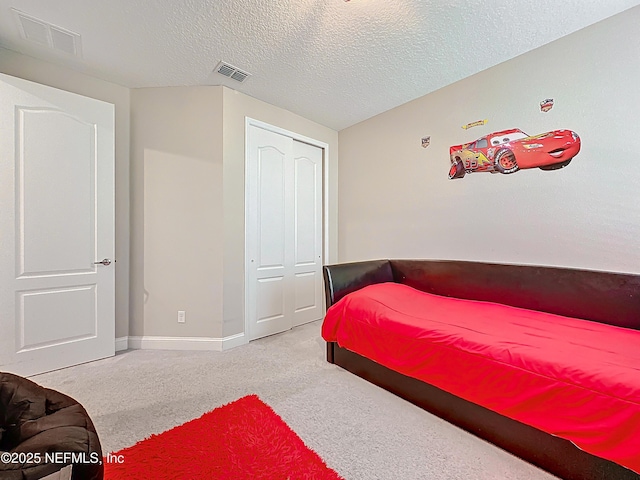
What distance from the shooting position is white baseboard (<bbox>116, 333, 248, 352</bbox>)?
8.98 ft

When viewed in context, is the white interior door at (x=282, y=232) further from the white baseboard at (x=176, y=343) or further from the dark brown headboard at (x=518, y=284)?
the dark brown headboard at (x=518, y=284)

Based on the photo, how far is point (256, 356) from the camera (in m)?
2.59

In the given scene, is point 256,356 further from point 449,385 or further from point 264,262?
point 449,385

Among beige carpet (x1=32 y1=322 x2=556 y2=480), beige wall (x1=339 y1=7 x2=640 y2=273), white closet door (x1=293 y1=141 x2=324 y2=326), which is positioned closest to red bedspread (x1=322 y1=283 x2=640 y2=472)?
beige carpet (x1=32 y1=322 x2=556 y2=480)

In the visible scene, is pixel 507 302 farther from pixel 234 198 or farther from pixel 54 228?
pixel 54 228

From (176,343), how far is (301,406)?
5.22ft

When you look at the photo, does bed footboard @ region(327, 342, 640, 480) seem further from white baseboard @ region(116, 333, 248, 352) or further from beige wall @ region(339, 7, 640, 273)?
white baseboard @ region(116, 333, 248, 352)

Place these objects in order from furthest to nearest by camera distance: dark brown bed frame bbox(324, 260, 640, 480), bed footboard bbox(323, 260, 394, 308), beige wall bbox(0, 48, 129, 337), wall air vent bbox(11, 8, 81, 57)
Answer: beige wall bbox(0, 48, 129, 337) → bed footboard bbox(323, 260, 394, 308) → wall air vent bbox(11, 8, 81, 57) → dark brown bed frame bbox(324, 260, 640, 480)

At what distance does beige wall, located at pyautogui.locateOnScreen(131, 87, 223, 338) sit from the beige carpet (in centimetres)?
47

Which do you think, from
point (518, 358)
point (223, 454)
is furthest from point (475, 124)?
point (223, 454)

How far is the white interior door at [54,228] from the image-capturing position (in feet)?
7.02

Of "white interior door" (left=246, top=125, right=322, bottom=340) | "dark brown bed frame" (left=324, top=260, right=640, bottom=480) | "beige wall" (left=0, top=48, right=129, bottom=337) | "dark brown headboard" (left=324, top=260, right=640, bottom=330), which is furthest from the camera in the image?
"white interior door" (left=246, top=125, right=322, bottom=340)

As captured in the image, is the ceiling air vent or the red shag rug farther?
the ceiling air vent

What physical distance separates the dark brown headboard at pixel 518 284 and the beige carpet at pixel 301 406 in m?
0.73
